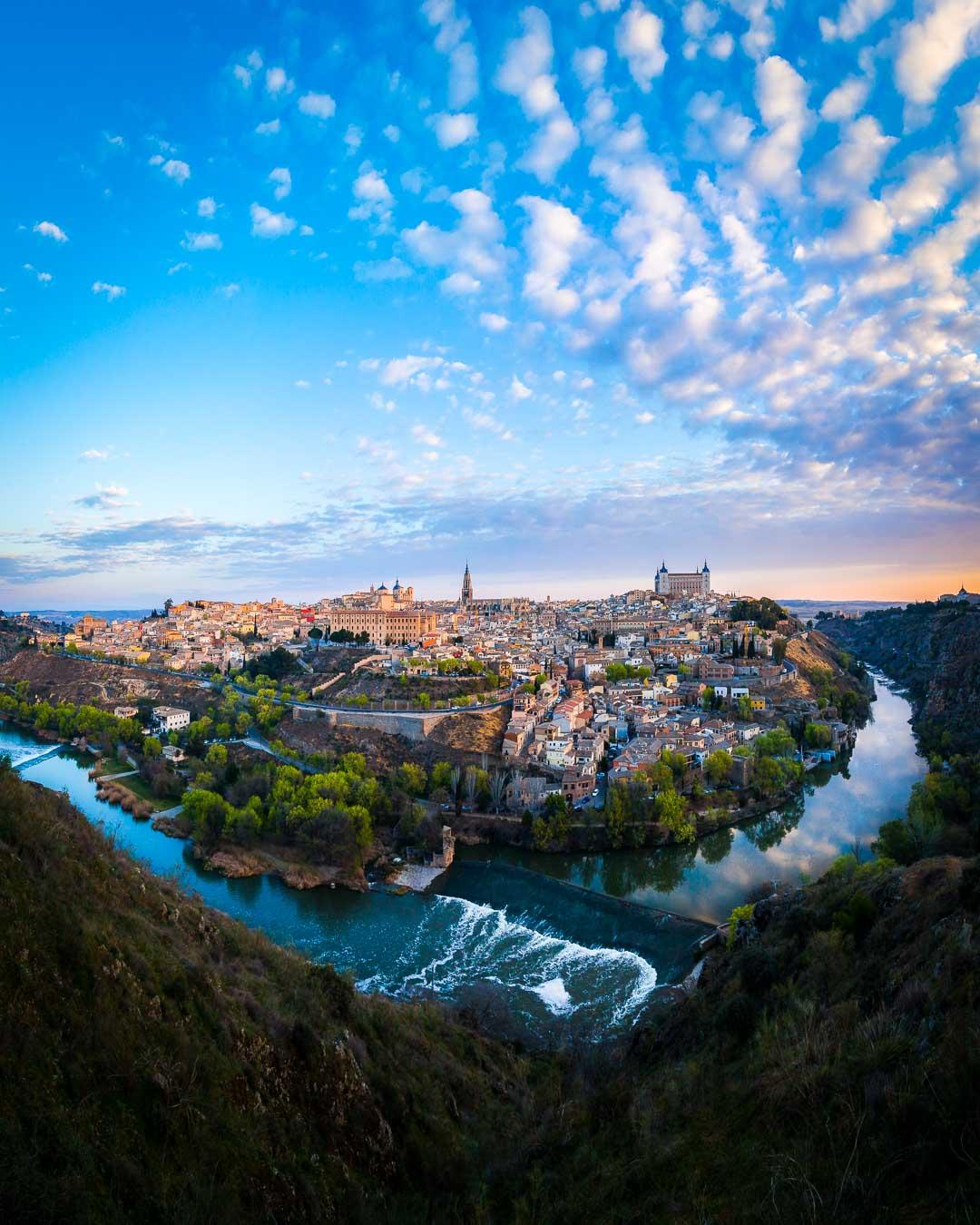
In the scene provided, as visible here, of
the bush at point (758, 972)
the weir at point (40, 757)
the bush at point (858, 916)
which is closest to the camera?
the bush at point (758, 972)

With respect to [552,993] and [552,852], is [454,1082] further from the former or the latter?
[552,852]

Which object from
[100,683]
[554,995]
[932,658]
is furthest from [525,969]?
[932,658]

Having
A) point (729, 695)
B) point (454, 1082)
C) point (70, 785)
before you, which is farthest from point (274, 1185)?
point (729, 695)

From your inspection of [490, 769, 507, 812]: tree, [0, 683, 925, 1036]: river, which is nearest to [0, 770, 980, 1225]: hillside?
[0, 683, 925, 1036]: river

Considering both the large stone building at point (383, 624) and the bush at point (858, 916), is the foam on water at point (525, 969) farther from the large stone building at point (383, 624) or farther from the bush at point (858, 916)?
the large stone building at point (383, 624)

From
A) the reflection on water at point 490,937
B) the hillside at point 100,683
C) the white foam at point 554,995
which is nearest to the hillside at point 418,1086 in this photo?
the white foam at point 554,995

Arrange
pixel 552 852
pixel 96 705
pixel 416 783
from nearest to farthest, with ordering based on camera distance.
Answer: pixel 552 852 → pixel 416 783 → pixel 96 705
